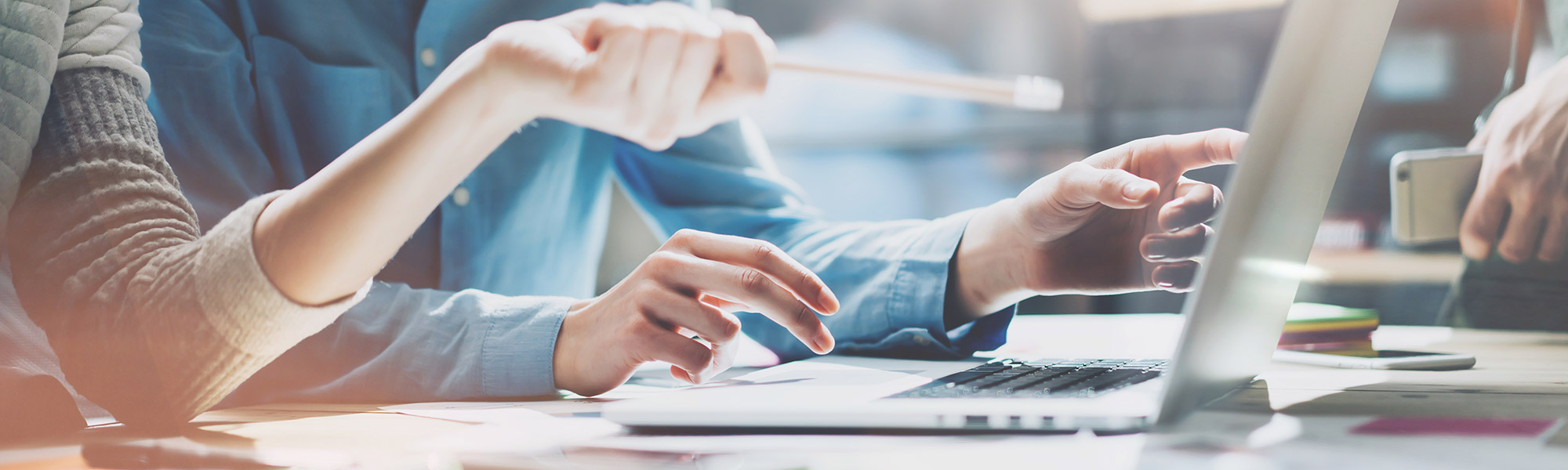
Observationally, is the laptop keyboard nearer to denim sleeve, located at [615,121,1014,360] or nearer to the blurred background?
denim sleeve, located at [615,121,1014,360]

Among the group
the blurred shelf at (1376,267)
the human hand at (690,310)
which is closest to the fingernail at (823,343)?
the human hand at (690,310)

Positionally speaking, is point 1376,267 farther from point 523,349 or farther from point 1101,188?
point 523,349

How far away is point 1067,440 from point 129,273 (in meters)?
0.32

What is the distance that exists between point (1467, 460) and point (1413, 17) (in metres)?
1.65

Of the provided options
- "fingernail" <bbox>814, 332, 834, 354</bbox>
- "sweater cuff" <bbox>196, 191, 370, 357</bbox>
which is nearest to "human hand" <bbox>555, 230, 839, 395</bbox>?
"fingernail" <bbox>814, 332, 834, 354</bbox>

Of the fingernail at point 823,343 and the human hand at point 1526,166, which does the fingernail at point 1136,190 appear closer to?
the fingernail at point 823,343

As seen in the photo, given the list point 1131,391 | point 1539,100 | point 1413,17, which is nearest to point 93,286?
point 1131,391

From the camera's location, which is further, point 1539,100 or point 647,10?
point 1539,100

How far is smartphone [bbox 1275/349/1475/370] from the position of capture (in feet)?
1.22

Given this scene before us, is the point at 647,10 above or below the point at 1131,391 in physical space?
above

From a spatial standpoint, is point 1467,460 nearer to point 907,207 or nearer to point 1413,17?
point 907,207

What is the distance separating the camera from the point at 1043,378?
30 centimetres

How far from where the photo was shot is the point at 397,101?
450mm

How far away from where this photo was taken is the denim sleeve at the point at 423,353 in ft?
1.23
